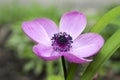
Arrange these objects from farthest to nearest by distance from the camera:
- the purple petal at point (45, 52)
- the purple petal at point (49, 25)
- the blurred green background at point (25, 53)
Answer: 1. the blurred green background at point (25, 53)
2. the purple petal at point (49, 25)
3. the purple petal at point (45, 52)

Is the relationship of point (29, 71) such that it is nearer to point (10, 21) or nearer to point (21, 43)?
point (21, 43)

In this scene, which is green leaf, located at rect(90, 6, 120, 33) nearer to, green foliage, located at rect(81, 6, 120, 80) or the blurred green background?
green foliage, located at rect(81, 6, 120, 80)

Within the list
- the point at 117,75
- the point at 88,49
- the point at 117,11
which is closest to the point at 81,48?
the point at 88,49

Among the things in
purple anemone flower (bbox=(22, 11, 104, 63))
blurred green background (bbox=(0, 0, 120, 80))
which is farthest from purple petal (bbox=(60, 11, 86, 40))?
blurred green background (bbox=(0, 0, 120, 80))

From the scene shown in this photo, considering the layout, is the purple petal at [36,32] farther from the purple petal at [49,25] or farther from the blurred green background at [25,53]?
the blurred green background at [25,53]

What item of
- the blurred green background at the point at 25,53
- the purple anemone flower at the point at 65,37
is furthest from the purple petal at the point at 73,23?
the blurred green background at the point at 25,53
